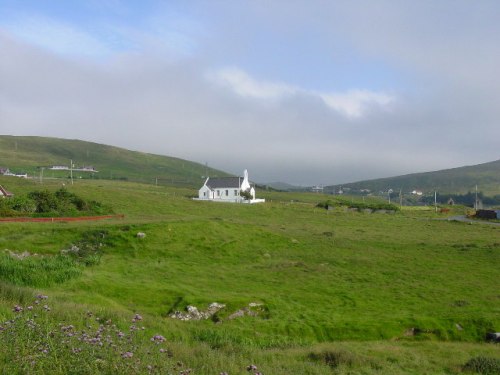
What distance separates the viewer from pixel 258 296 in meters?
21.0

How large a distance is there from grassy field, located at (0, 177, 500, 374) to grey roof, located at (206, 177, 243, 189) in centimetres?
6328

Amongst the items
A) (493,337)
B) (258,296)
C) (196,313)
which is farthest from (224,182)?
(493,337)

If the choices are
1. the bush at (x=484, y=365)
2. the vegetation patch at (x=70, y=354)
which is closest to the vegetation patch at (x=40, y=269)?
the vegetation patch at (x=70, y=354)

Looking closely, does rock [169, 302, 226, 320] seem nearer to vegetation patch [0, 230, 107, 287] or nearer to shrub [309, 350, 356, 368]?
vegetation patch [0, 230, 107, 287]

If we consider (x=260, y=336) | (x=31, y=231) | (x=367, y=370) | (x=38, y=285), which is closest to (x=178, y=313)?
(x=260, y=336)

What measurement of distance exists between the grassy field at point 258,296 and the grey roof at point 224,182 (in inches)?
2491

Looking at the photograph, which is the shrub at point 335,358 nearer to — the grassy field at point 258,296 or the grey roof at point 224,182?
the grassy field at point 258,296

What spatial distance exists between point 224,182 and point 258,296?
87662 millimetres

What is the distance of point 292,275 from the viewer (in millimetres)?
27188

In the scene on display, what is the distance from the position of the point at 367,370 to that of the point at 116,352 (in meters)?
7.42

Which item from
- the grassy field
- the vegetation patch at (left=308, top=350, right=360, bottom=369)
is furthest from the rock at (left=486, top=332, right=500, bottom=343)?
the vegetation patch at (left=308, top=350, right=360, bottom=369)

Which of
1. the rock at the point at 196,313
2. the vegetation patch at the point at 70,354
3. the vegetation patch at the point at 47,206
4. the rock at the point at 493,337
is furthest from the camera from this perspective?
the vegetation patch at the point at 47,206

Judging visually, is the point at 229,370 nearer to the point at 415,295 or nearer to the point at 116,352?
the point at 116,352

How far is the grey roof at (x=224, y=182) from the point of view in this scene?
10588 centimetres
